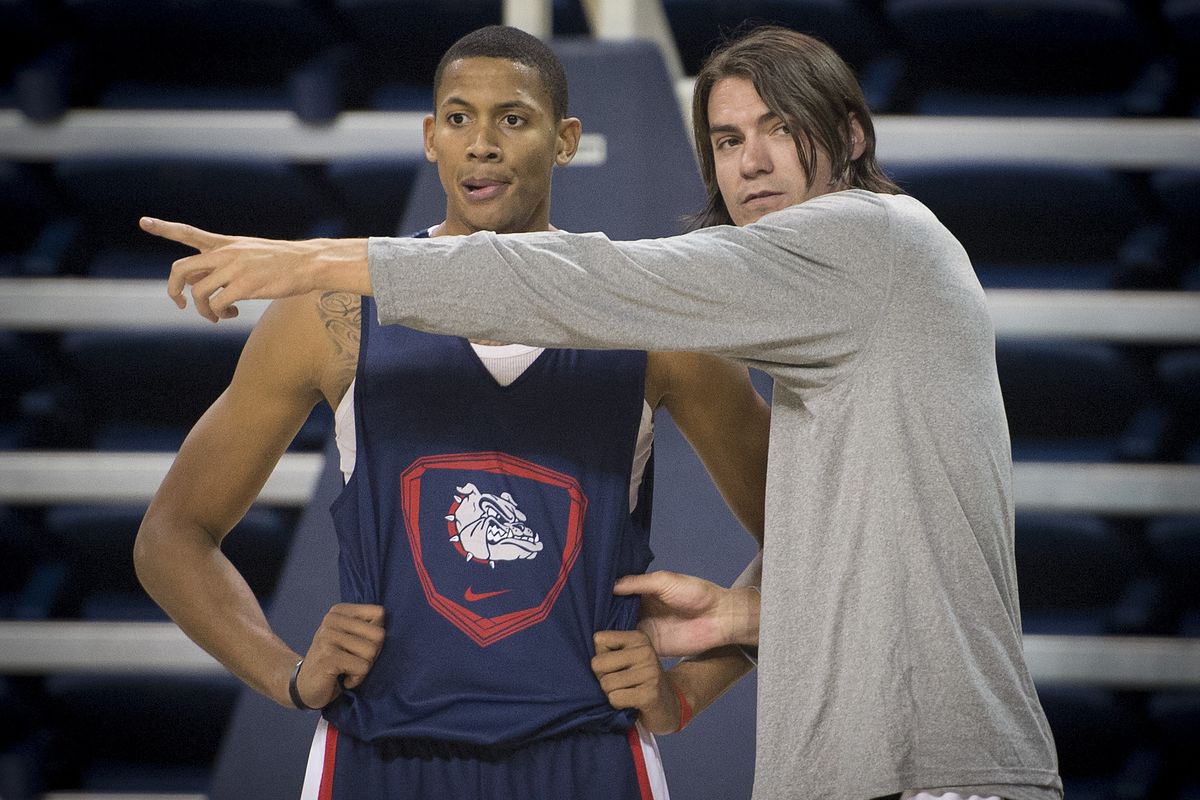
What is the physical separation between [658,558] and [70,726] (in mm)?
1654

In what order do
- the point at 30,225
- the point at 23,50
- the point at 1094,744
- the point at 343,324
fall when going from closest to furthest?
the point at 343,324 → the point at 1094,744 → the point at 30,225 → the point at 23,50

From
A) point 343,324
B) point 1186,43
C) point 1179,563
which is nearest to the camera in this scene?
point 343,324

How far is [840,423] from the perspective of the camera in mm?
1358

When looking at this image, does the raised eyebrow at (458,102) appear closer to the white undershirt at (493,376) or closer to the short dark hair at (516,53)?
the short dark hair at (516,53)

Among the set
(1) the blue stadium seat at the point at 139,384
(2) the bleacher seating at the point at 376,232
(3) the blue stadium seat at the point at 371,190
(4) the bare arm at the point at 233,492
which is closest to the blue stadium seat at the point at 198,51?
(2) the bleacher seating at the point at 376,232

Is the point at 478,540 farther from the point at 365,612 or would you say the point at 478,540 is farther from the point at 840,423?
the point at 840,423

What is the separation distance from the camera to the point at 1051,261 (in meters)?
3.35

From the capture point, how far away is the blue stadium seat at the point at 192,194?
11.0ft

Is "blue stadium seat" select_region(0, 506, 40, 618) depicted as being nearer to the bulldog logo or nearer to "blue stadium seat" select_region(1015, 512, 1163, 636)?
the bulldog logo

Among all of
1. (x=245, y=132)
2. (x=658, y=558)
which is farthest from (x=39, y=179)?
(x=658, y=558)

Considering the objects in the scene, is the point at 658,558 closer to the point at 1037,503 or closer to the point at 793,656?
the point at 793,656

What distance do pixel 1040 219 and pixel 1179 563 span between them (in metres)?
0.83

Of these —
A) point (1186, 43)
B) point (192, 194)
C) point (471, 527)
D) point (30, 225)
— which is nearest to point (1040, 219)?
point (1186, 43)

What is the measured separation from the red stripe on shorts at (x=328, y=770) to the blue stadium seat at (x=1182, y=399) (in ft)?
7.40
